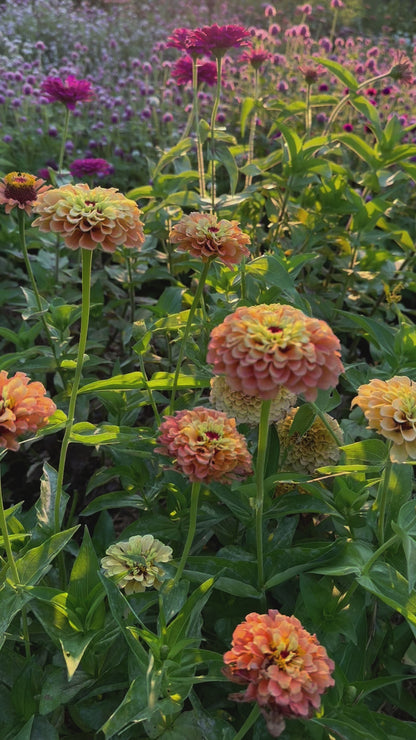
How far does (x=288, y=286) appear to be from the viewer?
138 centimetres

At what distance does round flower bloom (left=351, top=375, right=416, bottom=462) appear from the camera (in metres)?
0.97

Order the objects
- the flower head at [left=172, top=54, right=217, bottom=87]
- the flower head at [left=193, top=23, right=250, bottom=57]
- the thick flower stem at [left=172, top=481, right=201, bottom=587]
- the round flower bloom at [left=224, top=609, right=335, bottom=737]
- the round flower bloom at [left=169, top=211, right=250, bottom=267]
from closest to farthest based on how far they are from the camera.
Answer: the round flower bloom at [left=224, top=609, right=335, bottom=737] → the thick flower stem at [left=172, top=481, right=201, bottom=587] → the round flower bloom at [left=169, top=211, right=250, bottom=267] → the flower head at [left=193, top=23, right=250, bottom=57] → the flower head at [left=172, top=54, right=217, bottom=87]

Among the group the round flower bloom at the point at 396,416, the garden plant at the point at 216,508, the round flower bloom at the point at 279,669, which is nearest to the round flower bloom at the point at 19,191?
the garden plant at the point at 216,508

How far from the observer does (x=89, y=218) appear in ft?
3.51

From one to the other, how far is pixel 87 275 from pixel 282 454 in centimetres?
56

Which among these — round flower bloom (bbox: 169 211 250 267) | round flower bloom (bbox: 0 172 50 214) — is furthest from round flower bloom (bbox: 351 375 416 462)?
round flower bloom (bbox: 0 172 50 214)

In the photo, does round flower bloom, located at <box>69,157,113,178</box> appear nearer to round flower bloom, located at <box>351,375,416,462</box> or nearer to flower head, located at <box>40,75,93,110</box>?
flower head, located at <box>40,75,93,110</box>

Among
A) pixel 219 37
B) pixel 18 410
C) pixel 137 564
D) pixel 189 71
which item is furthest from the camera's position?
pixel 189 71

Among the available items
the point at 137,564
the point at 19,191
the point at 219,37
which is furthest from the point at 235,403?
the point at 219,37

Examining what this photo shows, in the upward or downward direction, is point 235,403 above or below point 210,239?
below

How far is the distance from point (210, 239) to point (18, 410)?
19.7 inches

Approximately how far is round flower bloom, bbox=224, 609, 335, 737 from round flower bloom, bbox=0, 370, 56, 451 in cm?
39

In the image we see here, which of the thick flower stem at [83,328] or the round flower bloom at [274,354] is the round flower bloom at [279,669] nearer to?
Result: the round flower bloom at [274,354]

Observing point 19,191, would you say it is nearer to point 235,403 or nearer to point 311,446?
point 235,403
